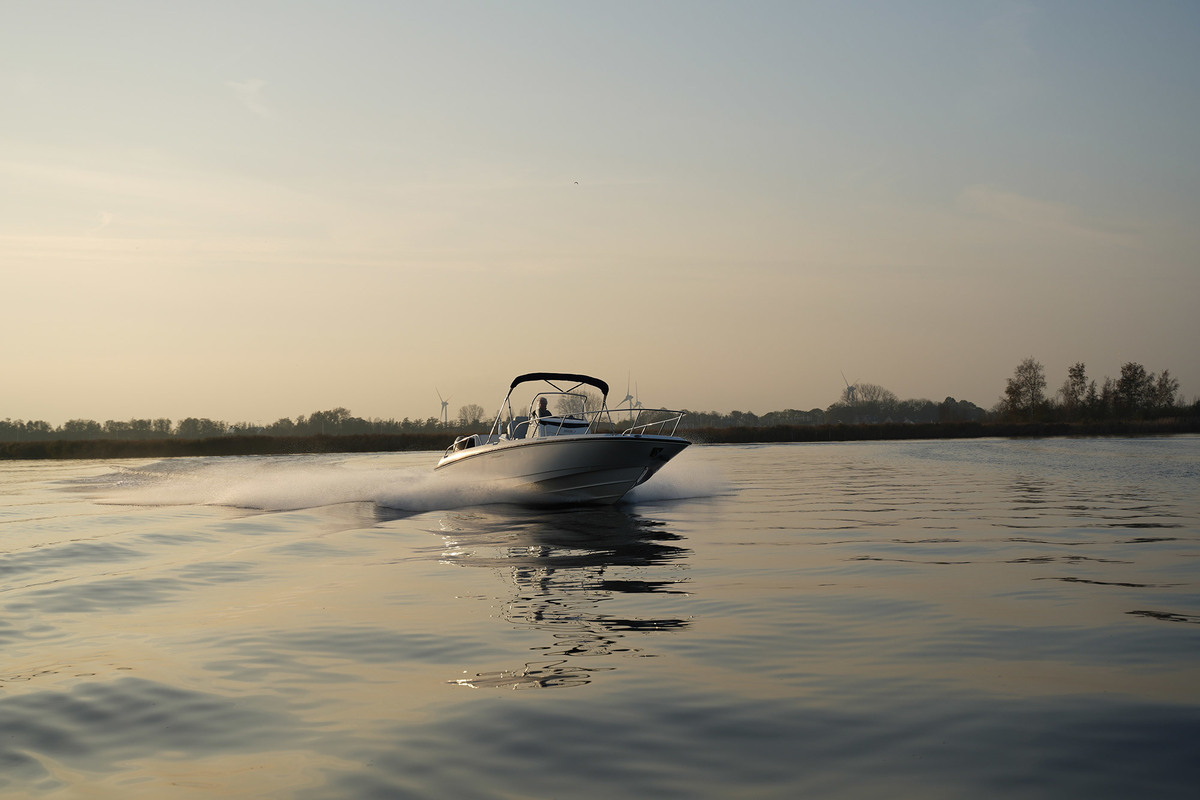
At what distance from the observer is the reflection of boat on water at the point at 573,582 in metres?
6.04

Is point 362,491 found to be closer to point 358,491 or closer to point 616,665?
point 358,491

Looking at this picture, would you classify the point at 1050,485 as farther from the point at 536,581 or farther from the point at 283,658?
the point at 283,658

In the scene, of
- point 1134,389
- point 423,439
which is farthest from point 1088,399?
point 423,439

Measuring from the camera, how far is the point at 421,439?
8956 centimetres

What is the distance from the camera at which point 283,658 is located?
21.1ft

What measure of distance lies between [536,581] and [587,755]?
5509 mm

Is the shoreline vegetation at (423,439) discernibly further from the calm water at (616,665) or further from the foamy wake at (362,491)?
the calm water at (616,665)

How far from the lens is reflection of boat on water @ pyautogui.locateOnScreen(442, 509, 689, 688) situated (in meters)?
6.04

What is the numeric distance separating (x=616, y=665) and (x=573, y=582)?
3.67 meters

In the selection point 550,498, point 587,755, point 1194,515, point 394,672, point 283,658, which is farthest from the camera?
point 550,498

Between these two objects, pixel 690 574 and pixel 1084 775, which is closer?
pixel 1084 775

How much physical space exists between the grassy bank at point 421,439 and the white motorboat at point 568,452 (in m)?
60.1

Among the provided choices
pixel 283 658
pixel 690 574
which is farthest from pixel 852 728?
pixel 690 574

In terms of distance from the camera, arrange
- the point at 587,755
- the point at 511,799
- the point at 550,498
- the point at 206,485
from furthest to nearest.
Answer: the point at 206,485
the point at 550,498
the point at 587,755
the point at 511,799
